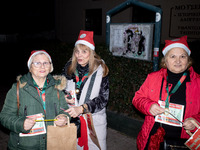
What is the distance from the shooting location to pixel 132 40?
4176 mm

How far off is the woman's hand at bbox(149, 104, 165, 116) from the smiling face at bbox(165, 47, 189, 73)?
52 centimetres

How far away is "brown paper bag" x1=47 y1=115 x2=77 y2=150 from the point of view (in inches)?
77.4

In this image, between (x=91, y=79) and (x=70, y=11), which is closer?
(x=91, y=79)

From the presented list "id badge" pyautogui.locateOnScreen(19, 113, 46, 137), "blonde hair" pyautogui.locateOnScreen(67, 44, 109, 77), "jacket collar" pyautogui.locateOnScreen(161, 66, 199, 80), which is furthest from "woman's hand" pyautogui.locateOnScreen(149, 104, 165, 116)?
"id badge" pyautogui.locateOnScreen(19, 113, 46, 137)

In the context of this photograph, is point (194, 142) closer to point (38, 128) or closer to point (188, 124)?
point (188, 124)

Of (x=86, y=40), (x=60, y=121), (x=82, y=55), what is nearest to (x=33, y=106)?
(x=60, y=121)

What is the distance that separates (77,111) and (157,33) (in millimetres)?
2416

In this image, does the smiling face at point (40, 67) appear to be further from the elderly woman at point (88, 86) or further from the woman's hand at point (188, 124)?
the woman's hand at point (188, 124)

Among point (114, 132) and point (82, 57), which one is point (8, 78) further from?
point (82, 57)

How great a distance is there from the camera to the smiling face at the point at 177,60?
2246 millimetres

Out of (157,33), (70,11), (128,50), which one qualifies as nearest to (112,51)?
(128,50)

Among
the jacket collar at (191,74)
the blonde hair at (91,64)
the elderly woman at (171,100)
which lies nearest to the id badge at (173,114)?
the elderly woman at (171,100)

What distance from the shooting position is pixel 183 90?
2273mm

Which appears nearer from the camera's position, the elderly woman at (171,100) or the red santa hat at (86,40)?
the elderly woman at (171,100)
